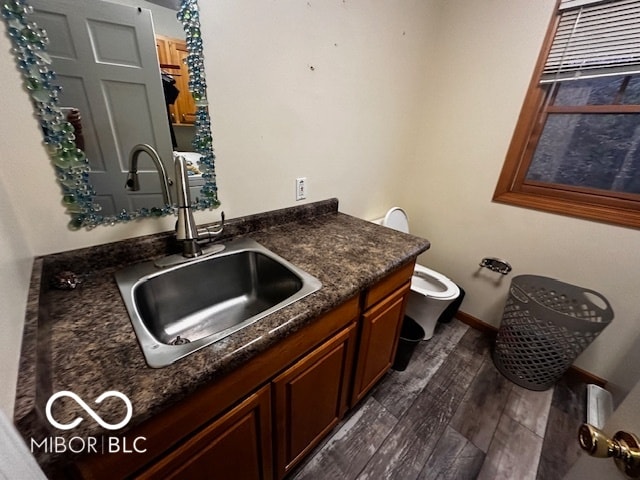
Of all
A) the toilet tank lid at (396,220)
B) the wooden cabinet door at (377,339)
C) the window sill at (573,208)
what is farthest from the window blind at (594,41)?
the wooden cabinet door at (377,339)

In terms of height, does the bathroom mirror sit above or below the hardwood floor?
above

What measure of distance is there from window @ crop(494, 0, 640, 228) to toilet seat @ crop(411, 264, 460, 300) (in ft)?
2.07

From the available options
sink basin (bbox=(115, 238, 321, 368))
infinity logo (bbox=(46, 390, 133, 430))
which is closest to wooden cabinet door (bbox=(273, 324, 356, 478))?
sink basin (bbox=(115, 238, 321, 368))

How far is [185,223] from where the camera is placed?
0.86 meters

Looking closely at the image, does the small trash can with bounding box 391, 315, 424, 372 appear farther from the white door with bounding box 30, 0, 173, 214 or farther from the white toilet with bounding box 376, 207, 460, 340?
the white door with bounding box 30, 0, 173, 214

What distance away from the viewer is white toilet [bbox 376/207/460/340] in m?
1.54

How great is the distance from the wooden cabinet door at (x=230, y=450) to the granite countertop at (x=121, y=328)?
0.19 meters

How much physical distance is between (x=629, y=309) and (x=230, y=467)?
1965 mm

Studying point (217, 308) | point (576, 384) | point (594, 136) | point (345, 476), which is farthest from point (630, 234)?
point (217, 308)

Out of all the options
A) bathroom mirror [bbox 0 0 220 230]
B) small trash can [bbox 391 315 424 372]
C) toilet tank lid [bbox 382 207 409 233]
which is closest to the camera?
bathroom mirror [bbox 0 0 220 230]

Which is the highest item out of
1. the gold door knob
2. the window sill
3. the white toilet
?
the window sill

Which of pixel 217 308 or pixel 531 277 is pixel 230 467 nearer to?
pixel 217 308

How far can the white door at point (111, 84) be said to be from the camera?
2.19 ft

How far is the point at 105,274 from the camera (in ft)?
2.70
